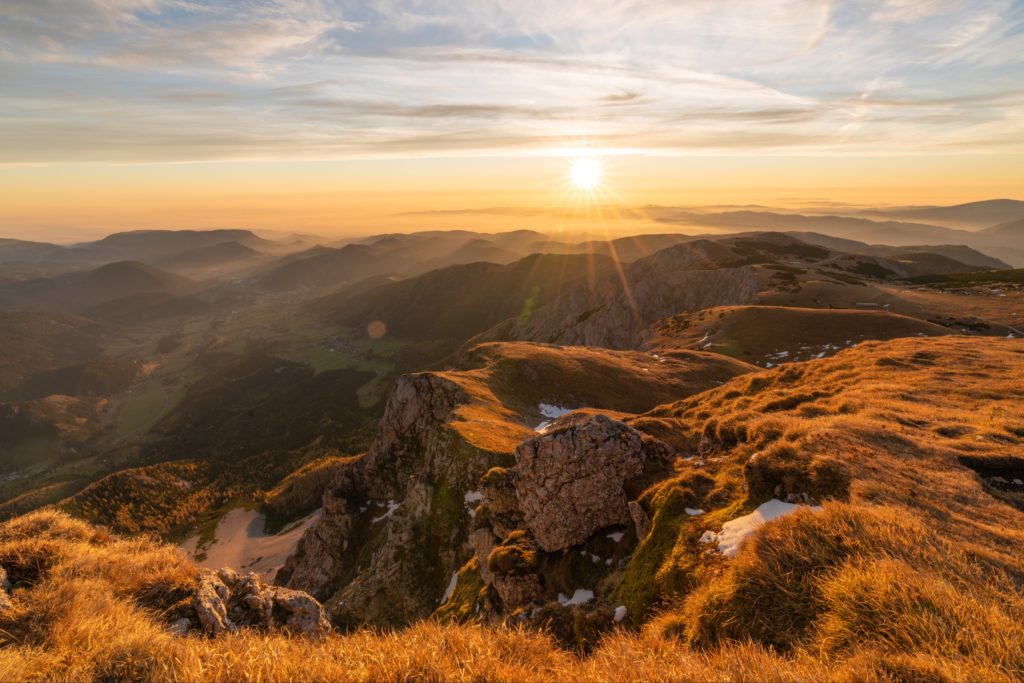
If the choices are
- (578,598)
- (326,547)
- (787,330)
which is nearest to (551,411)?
→ (326,547)

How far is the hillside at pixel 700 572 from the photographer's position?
18.1 feet

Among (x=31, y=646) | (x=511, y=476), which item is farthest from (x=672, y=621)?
(x=511, y=476)

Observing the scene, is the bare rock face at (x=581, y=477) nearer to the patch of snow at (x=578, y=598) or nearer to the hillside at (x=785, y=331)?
the patch of snow at (x=578, y=598)

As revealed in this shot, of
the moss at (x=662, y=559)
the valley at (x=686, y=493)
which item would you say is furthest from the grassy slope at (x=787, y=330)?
the moss at (x=662, y=559)

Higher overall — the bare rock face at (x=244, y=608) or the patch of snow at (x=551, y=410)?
the bare rock face at (x=244, y=608)

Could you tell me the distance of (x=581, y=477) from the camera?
645 inches

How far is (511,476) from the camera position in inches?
817

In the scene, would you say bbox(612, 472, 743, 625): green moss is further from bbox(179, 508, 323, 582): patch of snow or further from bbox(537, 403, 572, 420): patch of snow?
bbox(179, 508, 323, 582): patch of snow

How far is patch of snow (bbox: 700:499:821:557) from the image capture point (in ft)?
31.8

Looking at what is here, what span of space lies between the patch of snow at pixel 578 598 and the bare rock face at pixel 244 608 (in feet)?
24.6

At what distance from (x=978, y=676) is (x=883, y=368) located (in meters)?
30.1

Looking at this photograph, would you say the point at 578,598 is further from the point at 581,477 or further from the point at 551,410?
the point at 551,410

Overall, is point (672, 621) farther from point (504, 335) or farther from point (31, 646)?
point (504, 335)

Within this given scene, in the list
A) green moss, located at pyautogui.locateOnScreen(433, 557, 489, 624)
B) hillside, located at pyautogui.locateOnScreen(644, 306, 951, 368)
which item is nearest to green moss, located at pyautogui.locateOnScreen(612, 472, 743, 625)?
green moss, located at pyautogui.locateOnScreen(433, 557, 489, 624)
